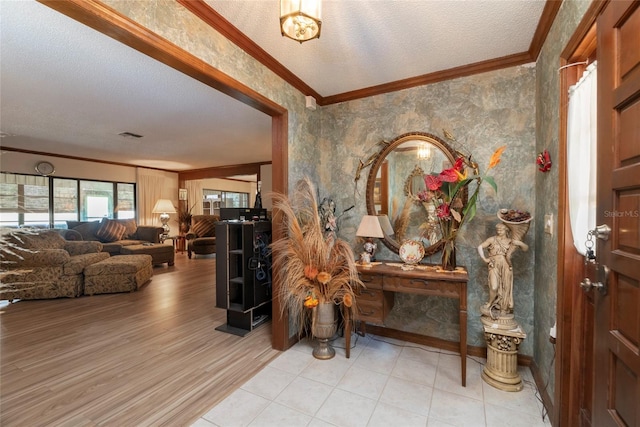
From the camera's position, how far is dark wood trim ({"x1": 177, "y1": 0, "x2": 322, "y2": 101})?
1.69 m

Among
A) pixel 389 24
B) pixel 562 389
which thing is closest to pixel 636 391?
pixel 562 389

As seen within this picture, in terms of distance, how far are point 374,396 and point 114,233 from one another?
691cm

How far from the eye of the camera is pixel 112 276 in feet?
14.1

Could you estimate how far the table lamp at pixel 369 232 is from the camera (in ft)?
8.14

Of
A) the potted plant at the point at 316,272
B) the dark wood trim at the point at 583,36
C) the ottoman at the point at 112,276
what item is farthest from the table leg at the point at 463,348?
the ottoman at the point at 112,276

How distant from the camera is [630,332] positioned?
944 millimetres

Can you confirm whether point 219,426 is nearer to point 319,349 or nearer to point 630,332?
point 319,349

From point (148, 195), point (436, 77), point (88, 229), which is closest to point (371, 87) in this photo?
point (436, 77)

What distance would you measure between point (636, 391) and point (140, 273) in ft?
18.1

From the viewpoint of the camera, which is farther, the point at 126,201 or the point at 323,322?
the point at 126,201

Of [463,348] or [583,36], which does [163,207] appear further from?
[583,36]

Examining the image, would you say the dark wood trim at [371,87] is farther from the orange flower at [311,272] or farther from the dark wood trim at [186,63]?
the orange flower at [311,272]

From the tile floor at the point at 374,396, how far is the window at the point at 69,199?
5.44 metres

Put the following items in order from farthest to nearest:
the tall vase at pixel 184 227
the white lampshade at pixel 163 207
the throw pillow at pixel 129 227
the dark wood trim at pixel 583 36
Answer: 1. the tall vase at pixel 184 227
2. the white lampshade at pixel 163 207
3. the throw pillow at pixel 129 227
4. the dark wood trim at pixel 583 36
